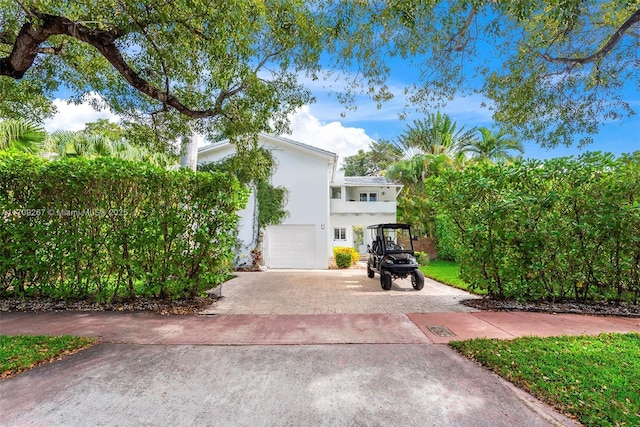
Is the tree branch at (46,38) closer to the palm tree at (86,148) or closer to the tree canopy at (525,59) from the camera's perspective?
the palm tree at (86,148)

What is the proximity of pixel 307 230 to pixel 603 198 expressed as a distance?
1197 centimetres

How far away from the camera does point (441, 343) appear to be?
15.4ft

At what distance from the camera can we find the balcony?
2228 cm

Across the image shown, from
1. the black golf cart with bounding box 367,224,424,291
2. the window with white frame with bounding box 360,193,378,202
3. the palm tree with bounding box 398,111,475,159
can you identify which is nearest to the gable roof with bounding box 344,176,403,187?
the window with white frame with bounding box 360,193,378,202

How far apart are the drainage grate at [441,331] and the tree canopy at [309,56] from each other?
5.52m

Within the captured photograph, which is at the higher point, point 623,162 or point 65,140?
point 65,140

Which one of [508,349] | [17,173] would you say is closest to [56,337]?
[17,173]

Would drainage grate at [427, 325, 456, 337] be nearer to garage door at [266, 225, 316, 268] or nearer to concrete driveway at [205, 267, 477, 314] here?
concrete driveway at [205, 267, 477, 314]

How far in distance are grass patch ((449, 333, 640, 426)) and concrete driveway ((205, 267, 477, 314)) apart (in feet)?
7.85

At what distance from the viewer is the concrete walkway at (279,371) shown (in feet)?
9.17

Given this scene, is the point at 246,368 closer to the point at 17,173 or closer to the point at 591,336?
the point at 591,336

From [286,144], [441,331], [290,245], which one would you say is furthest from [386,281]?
[286,144]
